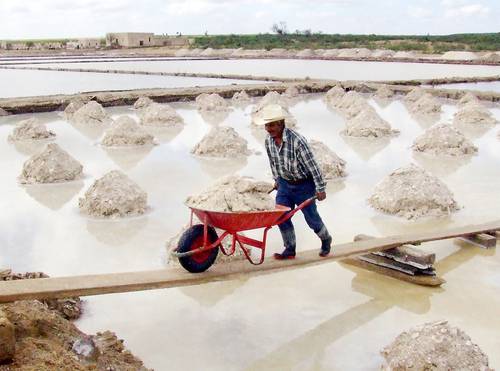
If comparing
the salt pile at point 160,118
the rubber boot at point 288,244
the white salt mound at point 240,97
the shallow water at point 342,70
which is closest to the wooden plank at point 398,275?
the rubber boot at point 288,244

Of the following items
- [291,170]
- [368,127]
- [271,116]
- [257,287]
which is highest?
[271,116]

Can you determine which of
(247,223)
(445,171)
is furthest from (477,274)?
(445,171)

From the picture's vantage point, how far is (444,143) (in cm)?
882

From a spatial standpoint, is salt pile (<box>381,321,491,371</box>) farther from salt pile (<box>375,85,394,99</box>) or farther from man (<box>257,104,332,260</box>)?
salt pile (<box>375,85,394,99</box>)

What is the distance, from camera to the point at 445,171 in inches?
307

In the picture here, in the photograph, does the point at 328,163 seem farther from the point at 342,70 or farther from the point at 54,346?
the point at 342,70

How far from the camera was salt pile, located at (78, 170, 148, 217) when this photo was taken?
558cm

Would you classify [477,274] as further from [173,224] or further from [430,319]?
[173,224]

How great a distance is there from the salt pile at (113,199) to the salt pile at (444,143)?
16.9 ft

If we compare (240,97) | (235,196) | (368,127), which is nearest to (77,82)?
(240,97)

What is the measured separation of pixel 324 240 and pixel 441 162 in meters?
5.27

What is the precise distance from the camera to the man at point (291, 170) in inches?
131

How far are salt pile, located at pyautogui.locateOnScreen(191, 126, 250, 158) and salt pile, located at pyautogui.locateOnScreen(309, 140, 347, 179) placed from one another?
1.51 m

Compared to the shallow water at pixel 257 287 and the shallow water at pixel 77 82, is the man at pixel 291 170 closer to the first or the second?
the shallow water at pixel 257 287
